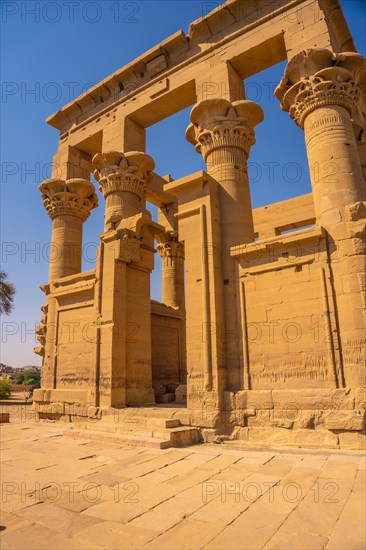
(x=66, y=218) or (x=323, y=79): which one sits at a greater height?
(x=323, y=79)

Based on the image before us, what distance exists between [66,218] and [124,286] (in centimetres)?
445

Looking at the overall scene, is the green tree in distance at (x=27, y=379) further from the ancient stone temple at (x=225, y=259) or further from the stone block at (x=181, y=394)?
the stone block at (x=181, y=394)

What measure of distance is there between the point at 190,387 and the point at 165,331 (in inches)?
210

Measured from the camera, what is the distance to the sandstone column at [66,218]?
512 inches

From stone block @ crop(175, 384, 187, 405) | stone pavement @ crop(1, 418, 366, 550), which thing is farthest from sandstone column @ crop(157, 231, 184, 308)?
stone pavement @ crop(1, 418, 366, 550)

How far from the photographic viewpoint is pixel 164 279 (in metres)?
16.3

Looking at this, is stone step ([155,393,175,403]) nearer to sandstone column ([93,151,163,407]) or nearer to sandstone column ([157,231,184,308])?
sandstone column ([93,151,163,407])

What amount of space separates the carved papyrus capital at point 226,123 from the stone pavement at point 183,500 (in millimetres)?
6770

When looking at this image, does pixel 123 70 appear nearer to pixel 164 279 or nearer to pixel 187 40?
pixel 187 40

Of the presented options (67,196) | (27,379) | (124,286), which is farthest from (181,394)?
(27,379)

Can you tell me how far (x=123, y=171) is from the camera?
11.5m

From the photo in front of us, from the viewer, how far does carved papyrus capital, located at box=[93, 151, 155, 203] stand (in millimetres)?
11484

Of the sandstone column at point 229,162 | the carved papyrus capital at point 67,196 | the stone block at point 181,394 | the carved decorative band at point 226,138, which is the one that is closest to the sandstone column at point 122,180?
the carved papyrus capital at point 67,196

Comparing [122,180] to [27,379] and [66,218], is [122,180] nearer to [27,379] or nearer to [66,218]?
[66,218]
